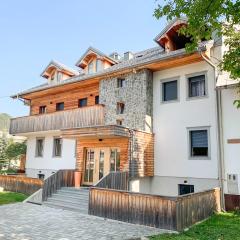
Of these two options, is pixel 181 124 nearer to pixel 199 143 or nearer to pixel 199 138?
pixel 199 138

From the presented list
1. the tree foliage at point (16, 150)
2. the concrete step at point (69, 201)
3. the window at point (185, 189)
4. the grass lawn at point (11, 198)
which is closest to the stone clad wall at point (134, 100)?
the window at point (185, 189)

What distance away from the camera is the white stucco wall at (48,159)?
20.2 meters

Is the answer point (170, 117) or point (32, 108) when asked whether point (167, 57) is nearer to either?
point (170, 117)

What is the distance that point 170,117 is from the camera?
51.2 ft

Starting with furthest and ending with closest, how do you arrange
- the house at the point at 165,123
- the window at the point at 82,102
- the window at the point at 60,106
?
the window at the point at 60,106 < the window at the point at 82,102 < the house at the point at 165,123

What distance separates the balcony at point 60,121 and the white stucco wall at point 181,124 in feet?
13.0

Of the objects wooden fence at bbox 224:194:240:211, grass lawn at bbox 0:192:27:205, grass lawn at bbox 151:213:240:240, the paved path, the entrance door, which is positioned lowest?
the paved path

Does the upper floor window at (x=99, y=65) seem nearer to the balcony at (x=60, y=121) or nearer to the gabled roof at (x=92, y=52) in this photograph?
the gabled roof at (x=92, y=52)

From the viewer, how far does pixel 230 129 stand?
526 inches

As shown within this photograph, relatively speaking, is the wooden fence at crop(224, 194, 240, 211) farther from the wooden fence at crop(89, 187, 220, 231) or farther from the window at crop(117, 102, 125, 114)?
the window at crop(117, 102, 125, 114)

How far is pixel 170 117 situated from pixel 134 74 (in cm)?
352

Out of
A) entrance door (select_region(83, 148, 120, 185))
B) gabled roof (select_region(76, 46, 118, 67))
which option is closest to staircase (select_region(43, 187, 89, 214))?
entrance door (select_region(83, 148, 120, 185))

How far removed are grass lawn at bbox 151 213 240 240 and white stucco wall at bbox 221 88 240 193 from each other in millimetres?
2695

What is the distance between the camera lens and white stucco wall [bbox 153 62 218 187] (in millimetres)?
14055
